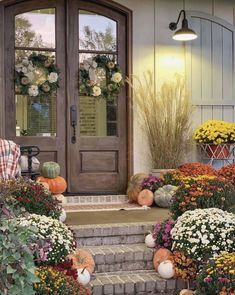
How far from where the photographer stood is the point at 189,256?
3.78 meters

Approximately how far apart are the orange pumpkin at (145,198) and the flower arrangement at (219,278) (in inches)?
104

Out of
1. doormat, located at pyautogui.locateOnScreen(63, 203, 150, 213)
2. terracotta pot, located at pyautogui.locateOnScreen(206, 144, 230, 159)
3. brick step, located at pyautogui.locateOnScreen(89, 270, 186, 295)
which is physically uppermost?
terracotta pot, located at pyautogui.locateOnScreen(206, 144, 230, 159)

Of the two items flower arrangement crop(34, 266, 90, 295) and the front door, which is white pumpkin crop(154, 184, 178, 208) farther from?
flower arrangement crop(34, 266, 90, 295)

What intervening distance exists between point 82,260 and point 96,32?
3.46 m

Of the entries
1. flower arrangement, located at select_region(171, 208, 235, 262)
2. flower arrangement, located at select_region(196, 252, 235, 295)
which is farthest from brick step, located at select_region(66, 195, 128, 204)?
flower arrangement, located at select_region(196, 252, 235, 295)

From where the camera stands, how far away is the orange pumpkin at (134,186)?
609 centimetres

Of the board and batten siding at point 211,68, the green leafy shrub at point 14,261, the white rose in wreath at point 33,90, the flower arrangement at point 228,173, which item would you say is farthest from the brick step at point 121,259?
the board and batten siding at point 211,68

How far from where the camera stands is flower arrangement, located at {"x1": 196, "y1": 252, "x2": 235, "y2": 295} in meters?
2.88

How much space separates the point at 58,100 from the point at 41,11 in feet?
3.67

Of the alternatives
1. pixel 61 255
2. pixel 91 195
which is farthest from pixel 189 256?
pixel 91 195

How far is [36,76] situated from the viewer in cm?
622

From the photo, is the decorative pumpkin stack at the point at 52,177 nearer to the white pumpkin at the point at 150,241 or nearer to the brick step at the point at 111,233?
the brick step at the point at 111,233

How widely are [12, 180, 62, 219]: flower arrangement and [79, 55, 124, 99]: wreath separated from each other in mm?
2404

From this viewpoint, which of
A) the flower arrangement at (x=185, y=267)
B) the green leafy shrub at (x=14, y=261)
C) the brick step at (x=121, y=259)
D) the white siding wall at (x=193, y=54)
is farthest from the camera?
the white siding wall at (x=193, y=54)
